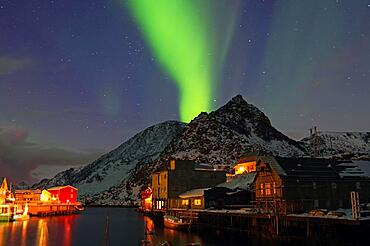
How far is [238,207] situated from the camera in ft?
257

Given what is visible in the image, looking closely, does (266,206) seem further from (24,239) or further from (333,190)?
(24,239)

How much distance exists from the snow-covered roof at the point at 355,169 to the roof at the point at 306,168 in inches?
73.6

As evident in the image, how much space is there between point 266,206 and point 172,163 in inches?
2245

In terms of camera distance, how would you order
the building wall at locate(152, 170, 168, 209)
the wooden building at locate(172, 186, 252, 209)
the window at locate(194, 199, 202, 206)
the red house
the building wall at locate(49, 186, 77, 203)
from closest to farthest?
the wooden building at locate(172, 186, 252, 209) → the window at locate(194, 199, 202, 206) → the building wall at locate(152, 170, 168, 209) → the red house → the building wall at locate(49, 186, 77, 203)

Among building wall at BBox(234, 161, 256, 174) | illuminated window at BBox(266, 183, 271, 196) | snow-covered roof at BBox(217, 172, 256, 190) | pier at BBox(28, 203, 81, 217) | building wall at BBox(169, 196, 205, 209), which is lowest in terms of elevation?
pier at BBox(28, 203, 81, 217)

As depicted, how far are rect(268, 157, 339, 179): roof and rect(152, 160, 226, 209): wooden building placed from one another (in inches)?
1922

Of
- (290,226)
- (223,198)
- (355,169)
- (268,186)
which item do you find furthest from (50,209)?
(355,169)

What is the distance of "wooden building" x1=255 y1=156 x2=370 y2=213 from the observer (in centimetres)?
6022

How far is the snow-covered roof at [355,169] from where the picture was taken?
64.7 meters

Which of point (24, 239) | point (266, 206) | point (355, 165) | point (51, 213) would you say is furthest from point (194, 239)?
point (51, 213)

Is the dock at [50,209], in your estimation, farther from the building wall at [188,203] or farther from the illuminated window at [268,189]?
the illuminated window at [268,189]

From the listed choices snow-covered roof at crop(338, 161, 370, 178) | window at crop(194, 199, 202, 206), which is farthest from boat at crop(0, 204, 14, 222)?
snow-covered roof at crop(338, 161, 370, 178)

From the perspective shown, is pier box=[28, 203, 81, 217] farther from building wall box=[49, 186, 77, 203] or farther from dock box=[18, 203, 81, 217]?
building wall box=[49, 186, 77, 203]

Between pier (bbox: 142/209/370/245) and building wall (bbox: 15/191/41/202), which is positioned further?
Answer: building wall (bbox: 15/191/41/202)
